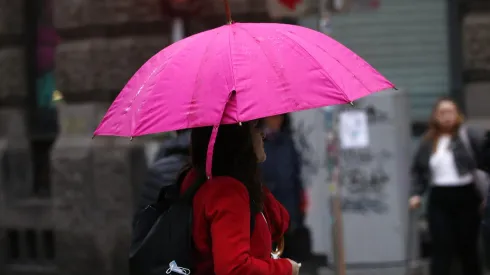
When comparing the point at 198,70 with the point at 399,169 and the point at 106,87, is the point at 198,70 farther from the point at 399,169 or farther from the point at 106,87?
the point at 106,87

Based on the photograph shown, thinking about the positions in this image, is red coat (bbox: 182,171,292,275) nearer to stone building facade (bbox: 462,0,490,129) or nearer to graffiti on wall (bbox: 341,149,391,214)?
graffiti on wall (bbox: 341,149,391,214)

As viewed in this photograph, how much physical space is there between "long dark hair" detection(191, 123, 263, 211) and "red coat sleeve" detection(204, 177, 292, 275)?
64mm

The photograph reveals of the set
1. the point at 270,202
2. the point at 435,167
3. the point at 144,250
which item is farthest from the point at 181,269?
the point at 435,167

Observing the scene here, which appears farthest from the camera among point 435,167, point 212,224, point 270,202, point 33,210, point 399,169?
point 33,210

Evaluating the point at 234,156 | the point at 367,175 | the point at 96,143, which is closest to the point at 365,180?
the point at 367,175

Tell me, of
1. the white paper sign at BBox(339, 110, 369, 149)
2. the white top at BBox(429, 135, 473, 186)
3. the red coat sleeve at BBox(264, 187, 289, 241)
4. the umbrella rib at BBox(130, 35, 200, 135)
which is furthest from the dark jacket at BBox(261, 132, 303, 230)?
the umbrella rib at BBox(130, 35, 200, 135)

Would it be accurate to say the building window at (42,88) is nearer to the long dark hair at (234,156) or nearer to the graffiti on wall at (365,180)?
the graffiti on wall at (365,180)

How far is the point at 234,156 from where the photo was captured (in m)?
2.79

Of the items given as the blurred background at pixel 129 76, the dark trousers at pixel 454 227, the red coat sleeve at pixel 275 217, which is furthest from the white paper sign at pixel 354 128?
the red coat sleeve at pixel 275 217

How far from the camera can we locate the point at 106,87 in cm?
806

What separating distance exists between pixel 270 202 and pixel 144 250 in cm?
49

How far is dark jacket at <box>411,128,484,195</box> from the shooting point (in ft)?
20.7

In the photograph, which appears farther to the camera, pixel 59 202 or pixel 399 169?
pixel 59 202

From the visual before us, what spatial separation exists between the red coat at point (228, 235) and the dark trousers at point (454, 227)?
3813 mm
